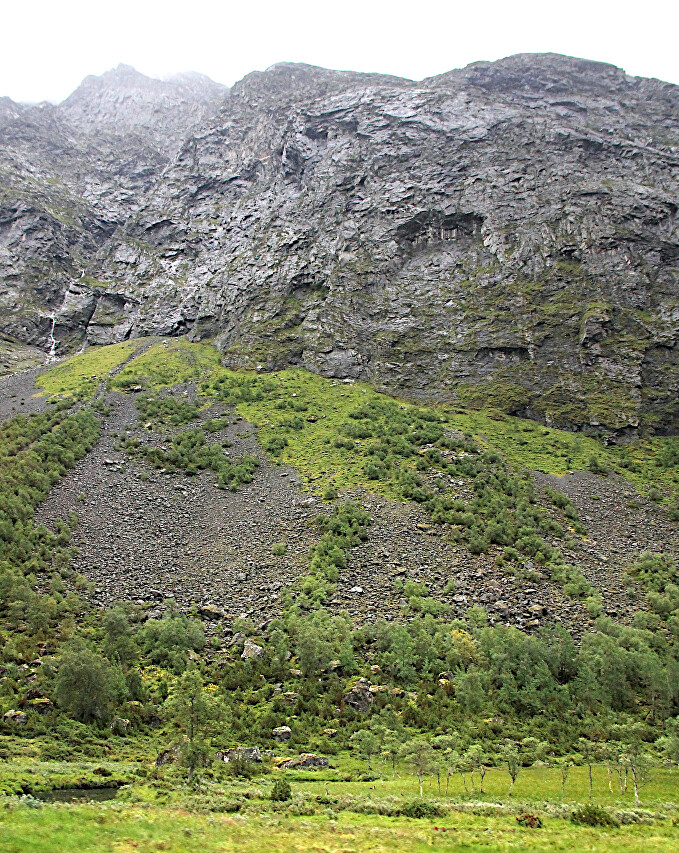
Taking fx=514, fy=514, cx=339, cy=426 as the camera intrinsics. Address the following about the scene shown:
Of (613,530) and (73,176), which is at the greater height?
(73,176)

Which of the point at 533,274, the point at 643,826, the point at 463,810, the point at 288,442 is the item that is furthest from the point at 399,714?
the point at 533,274

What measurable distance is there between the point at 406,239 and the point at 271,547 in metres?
66.0

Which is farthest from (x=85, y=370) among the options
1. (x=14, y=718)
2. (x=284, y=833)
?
(x=284, y=833)

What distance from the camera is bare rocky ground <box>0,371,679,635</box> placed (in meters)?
34.5

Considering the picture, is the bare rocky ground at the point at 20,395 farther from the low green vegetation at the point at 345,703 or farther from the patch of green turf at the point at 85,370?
the low green vegetation at the point at 345,703

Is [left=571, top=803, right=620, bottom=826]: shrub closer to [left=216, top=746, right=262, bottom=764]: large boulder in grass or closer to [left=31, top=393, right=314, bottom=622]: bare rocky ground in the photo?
[left=216, top=746, right=262, bottom=764]: large boulder in grass

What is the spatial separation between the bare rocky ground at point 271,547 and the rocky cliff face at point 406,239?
1098 inches

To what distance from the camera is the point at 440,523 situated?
43.2 m

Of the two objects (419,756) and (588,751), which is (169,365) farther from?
(588,751)

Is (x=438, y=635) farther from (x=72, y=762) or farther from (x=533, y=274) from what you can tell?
(x=533, y=274)

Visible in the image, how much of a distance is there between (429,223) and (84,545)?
74.6 m

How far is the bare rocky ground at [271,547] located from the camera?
34531 millimetres

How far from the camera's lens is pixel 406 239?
88625 millimetres

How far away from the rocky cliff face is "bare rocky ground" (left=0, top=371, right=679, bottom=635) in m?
27.9
